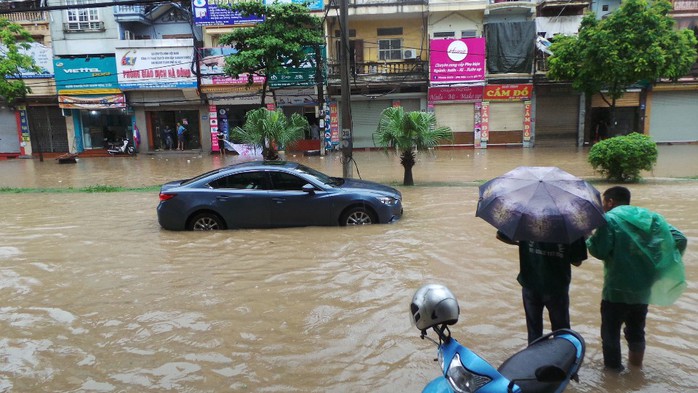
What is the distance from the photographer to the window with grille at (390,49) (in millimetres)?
29422

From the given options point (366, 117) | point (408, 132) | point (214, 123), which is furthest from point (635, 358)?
point (214, 123)

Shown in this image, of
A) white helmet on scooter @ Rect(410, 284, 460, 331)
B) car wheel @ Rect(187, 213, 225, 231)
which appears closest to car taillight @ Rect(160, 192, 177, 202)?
car wheel @ Rect(187, 213, 225, 231)

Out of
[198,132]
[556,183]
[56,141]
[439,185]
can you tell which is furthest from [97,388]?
[56,141]

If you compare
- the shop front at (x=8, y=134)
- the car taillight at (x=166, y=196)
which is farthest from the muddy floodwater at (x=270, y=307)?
the shop front at (x=8, y=134)

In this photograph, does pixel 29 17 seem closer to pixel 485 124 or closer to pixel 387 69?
pixel 387 69

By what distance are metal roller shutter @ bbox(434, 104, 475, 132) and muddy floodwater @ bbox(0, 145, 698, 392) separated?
18624mm

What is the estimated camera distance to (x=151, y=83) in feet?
93.2

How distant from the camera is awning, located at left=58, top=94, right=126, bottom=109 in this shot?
94.4 ft

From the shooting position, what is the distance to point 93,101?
95.0 ft

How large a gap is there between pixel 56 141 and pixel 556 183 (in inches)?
1323

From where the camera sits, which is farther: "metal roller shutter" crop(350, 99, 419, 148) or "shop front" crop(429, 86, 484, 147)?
"metal roller shutter" crop(350, 99, 419, 148)

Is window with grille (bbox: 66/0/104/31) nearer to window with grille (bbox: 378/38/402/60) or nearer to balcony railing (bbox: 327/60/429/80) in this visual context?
balcony railing (bbox: 327/60/429/80)

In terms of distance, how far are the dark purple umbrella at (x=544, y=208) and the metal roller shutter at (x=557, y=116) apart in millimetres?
27649

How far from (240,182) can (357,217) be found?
2.13 metres
